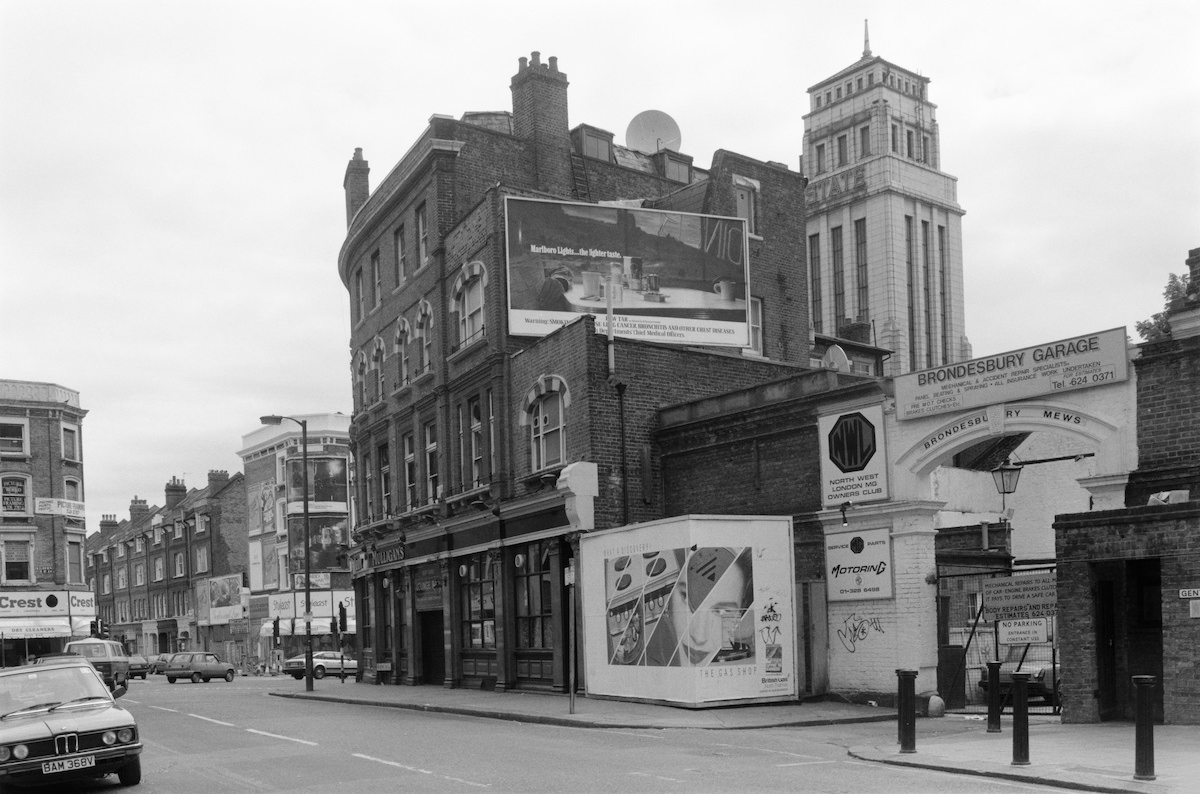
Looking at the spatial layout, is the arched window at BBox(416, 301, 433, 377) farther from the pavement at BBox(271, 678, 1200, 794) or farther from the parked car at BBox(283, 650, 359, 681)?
the parked car at BBox(283, 650, 359, 681)

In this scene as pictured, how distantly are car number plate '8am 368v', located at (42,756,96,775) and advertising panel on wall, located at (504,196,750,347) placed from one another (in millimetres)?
18403

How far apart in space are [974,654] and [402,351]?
19617mm

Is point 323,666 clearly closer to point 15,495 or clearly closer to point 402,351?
point 15,495

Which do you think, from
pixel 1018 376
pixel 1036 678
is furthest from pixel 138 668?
pixel 1018 376

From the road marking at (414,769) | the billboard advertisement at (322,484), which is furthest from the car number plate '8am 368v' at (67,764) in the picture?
the billboard advertisement at (322,484)

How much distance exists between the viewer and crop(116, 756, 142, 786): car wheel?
14195mm

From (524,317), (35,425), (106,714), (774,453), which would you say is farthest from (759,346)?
(35,425)

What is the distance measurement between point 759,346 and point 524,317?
27.6 feet

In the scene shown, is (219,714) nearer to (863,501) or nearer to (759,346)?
(863,501)

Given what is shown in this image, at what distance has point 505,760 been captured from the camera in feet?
50.7

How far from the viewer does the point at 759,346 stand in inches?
1430

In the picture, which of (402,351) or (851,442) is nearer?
(851,442)

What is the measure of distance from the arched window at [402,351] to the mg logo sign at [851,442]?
17.6 m

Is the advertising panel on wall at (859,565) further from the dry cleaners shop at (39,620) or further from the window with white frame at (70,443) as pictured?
the window with white frame at (70,443)
